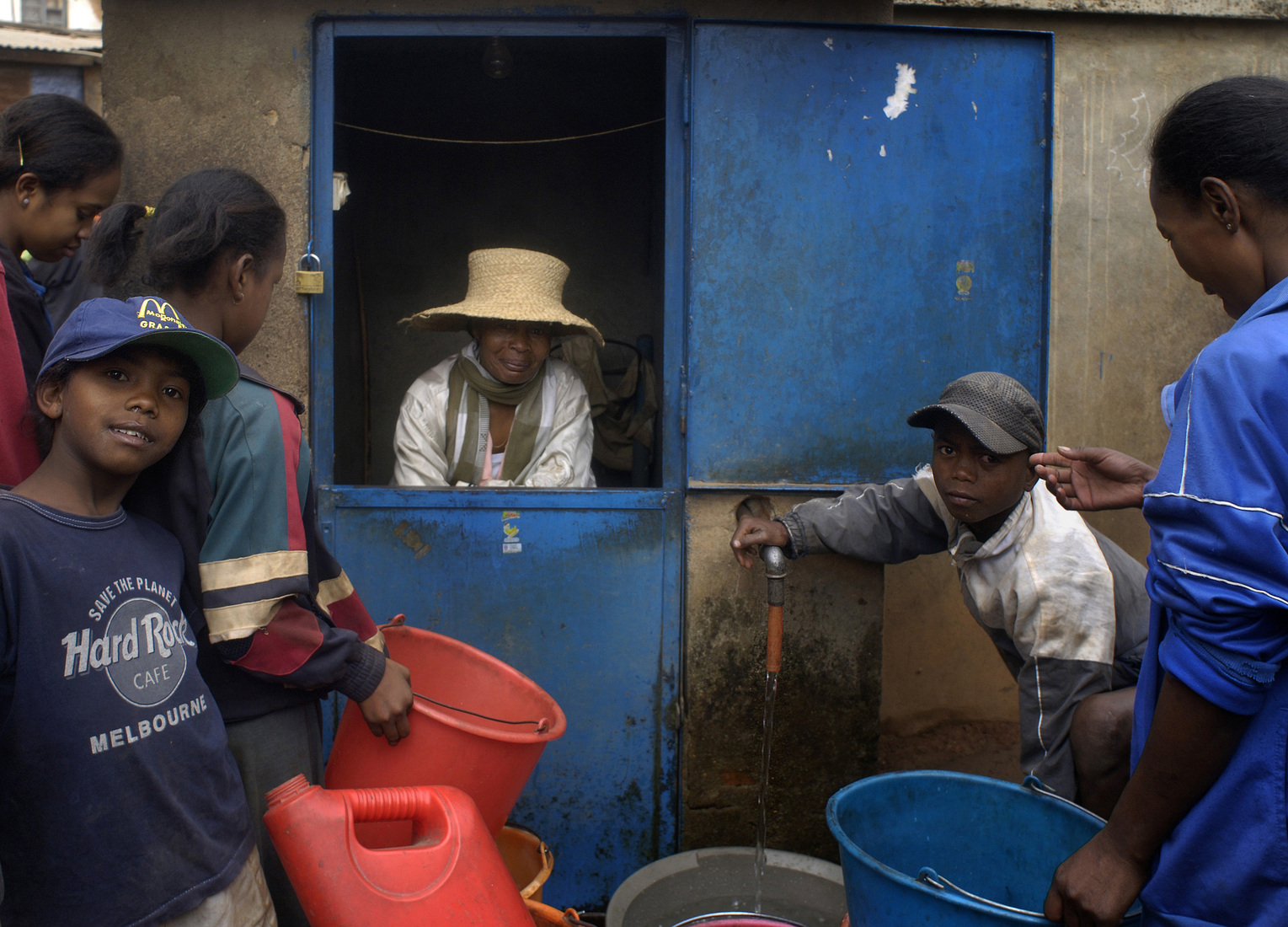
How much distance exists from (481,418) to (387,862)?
1.87 m

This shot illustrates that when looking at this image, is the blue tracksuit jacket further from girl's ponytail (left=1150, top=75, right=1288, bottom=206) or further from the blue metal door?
the blue metal door

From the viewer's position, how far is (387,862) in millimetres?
1475

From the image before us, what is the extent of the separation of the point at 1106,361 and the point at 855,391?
1781 millimetres

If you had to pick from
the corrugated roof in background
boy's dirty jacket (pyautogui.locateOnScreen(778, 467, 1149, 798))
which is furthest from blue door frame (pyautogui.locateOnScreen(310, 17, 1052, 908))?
the corrugated roof in background

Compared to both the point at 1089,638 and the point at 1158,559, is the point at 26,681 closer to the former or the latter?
the point at 1158,559

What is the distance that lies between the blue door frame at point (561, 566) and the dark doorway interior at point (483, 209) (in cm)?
111

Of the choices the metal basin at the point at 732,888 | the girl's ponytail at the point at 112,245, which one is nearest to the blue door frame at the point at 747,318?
the metal basin at the point at 732,888

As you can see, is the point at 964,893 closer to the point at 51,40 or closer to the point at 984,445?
the point at 984,445

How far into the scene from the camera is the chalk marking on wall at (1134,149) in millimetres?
3650

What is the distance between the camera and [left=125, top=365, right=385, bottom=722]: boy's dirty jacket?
1.50m

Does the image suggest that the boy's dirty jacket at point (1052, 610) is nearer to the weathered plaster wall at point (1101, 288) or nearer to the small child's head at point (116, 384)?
the weathered plaster wall at point (1101, 288)

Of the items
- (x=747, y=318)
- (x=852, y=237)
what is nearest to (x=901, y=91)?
(x=852, y=237)

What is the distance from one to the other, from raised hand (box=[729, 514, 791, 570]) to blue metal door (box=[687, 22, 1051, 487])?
0.65 feet

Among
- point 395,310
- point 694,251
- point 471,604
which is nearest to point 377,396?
point 395,310
